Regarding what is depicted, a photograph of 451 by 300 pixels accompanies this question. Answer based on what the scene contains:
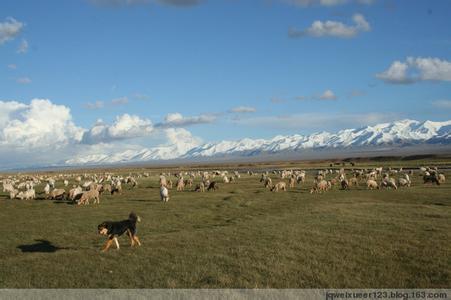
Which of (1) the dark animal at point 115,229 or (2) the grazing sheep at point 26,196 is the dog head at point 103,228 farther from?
(2) the grazing sheep at point 26,196

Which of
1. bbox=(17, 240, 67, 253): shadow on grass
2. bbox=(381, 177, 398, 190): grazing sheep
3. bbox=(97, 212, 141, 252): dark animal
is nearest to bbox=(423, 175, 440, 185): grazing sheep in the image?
bbox=(381, 177, 398, 190): grazing sheep

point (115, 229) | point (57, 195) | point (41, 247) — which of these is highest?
point (57, 195)

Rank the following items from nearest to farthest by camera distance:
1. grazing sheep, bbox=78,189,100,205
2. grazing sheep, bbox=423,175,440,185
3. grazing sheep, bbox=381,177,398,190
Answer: grazing sheep, bbox=78,189,100,205 < grazing sheep, bbox=381,177,398,190 < grazing sheep, bbox=423,175,440,185

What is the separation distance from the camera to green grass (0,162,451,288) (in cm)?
1477

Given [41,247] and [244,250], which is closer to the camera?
[244,250]

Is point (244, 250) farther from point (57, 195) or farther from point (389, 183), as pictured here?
point (389, 183)

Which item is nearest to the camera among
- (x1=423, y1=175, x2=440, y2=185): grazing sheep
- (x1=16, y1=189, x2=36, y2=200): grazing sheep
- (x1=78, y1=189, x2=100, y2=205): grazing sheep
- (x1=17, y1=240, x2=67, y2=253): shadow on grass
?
(x1=17, y1=240, x2=67, y2=253): shadow on grass

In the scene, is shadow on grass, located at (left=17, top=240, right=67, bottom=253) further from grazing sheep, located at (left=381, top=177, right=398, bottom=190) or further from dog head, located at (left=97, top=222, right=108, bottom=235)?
grazing sheep, located at (left=381, top=177, right=398, bottom=190)

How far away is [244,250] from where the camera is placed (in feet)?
62.0

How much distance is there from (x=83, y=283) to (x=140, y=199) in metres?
30.7

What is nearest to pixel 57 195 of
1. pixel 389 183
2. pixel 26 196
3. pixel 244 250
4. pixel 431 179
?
pixel 26 196

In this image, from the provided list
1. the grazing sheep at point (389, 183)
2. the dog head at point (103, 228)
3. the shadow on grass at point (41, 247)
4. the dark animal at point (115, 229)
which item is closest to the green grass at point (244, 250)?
the shadow on grass at point (41, 247)

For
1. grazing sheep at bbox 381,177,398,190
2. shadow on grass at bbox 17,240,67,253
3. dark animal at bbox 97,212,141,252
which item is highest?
dark animal at bbox 97,212,141,252

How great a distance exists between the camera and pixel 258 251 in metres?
18.6
